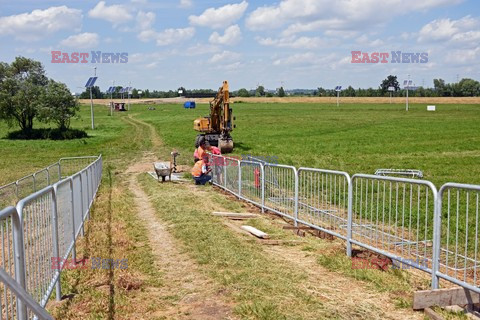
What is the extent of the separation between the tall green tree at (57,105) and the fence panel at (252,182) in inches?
Answer: 1309

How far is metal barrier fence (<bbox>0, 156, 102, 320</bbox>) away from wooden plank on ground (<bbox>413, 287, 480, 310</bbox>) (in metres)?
3.72

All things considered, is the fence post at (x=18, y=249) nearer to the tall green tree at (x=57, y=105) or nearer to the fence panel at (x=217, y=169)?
the fence panel at (x=217, y=169)

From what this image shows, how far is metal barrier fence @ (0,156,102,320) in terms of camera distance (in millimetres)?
3727

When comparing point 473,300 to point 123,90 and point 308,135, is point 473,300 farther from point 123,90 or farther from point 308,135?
point 123,90

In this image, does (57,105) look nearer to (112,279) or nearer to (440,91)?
(112,279)

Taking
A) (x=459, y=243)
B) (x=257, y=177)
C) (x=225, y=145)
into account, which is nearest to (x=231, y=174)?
(x=257, y=177)

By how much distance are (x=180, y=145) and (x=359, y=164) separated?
50.4ft

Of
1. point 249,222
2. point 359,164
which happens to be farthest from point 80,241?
point 359,164

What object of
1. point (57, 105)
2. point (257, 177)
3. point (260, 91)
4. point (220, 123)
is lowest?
point (257, 177)

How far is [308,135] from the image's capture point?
39438mm

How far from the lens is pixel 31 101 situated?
4228 cm

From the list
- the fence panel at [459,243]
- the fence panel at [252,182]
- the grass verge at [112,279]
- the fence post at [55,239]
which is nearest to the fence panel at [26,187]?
the grass verge at [112,279]

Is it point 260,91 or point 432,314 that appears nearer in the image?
point 432,314

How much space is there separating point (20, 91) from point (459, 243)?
41574 millimetres
